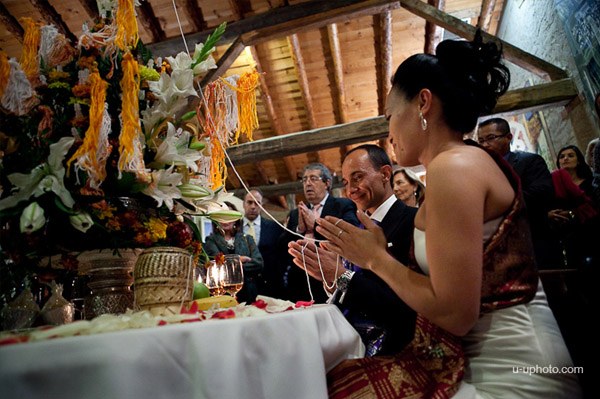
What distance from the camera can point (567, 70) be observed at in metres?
4.29

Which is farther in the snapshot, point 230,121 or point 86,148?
point 230,121

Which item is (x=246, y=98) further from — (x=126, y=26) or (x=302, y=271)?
(x=302, y=271)

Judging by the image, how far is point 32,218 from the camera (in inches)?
33.6

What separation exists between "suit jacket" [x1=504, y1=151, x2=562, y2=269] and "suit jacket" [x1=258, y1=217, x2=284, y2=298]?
7.21 ft

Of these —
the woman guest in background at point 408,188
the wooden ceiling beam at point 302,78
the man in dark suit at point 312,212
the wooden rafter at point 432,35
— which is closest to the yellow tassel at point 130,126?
the man in dark suit at point 312,212

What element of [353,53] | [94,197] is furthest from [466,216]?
[353,53]

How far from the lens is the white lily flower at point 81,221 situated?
93cm

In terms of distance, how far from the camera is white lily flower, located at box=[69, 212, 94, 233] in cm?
93

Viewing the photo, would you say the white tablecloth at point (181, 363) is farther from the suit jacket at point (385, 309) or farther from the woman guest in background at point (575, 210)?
the woman guest in background at point (575, 210)

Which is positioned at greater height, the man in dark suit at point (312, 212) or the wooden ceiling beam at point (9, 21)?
the wooden ceiling beam at point (9, 21)

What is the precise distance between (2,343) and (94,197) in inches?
21.0

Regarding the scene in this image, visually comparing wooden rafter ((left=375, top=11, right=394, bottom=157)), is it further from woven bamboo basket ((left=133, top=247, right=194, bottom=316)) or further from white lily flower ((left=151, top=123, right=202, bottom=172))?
woven bamboo basket ((left=133, top=247, right=194, bottom=316))

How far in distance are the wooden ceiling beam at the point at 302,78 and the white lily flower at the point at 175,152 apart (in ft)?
16.8

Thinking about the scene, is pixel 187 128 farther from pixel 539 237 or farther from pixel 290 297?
pixel 539 237
